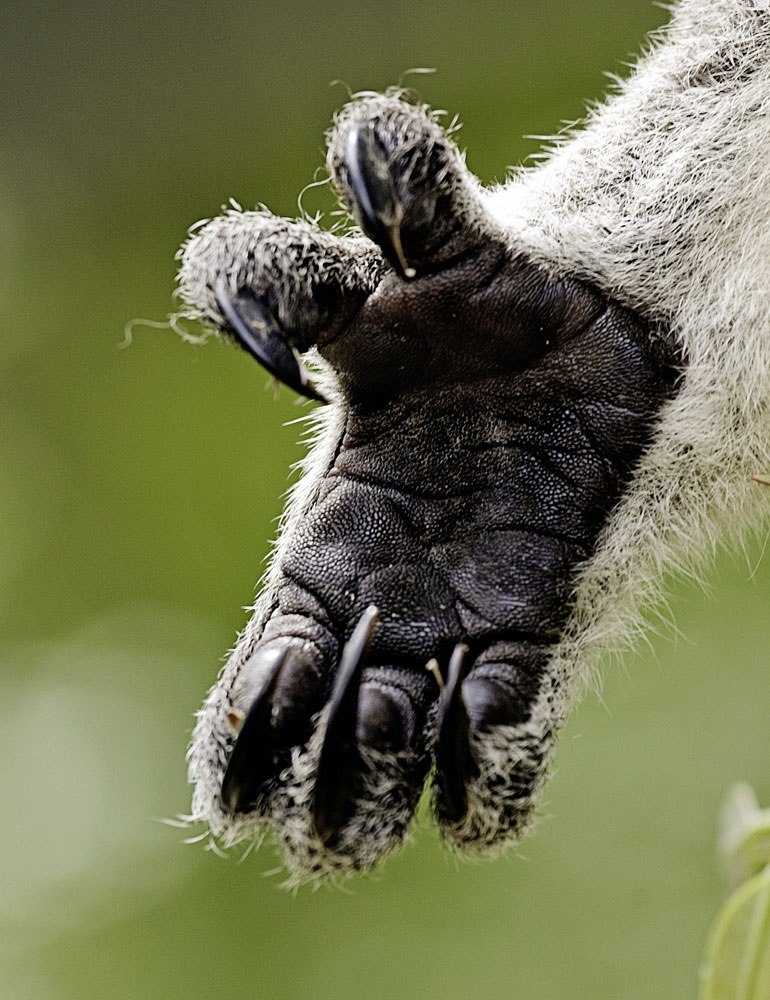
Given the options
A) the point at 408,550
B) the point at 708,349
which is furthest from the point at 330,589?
the point at 708,349

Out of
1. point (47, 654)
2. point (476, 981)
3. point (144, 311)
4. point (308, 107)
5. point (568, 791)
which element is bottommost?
point (476, 981)

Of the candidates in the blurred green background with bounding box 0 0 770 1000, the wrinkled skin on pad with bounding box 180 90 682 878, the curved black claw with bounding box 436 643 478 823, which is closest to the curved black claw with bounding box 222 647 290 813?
the wrinkled skin on pad with bounding box 180 90 682 878

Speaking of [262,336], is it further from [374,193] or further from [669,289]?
[669,289]

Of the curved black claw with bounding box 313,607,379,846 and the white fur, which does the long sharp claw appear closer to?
the white fur

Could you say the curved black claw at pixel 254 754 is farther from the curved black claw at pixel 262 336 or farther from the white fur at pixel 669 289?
the curved black claw at pixel 262 336

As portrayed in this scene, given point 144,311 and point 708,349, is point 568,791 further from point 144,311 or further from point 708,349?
point 708,349

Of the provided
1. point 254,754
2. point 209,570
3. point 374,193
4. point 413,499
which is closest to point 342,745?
point 254,754
